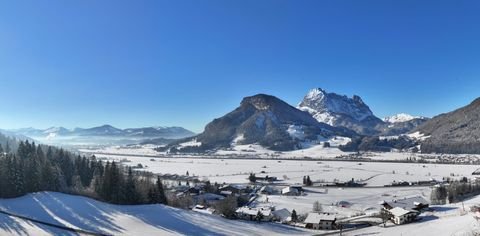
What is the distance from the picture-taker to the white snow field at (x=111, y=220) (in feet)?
158

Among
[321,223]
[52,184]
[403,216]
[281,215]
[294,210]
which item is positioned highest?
[52,184]

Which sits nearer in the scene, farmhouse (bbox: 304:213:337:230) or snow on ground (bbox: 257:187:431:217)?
farmhouse (bbox: 304:213:337:230)

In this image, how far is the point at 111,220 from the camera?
5291 cm

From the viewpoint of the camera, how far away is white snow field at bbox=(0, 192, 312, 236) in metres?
48.2

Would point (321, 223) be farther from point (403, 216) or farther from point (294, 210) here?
point (294, 210)

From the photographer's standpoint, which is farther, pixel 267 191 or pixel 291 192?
pixel 267 191

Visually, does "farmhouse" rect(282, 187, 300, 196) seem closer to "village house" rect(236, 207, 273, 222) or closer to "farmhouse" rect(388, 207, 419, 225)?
"village house" rect(236, 207, 273, 222)

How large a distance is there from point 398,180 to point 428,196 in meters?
34.5

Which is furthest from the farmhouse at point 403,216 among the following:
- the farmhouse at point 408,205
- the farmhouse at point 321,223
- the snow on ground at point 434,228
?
the farmhouse at point 321,223

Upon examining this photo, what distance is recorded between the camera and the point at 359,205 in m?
86.7

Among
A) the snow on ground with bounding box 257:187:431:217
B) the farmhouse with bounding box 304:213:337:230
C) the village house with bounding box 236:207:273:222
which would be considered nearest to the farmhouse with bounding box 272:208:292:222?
the village house with bounding box 236:207:273:222

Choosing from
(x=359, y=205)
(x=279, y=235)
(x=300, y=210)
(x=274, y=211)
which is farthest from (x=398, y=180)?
(x=279, y=235)

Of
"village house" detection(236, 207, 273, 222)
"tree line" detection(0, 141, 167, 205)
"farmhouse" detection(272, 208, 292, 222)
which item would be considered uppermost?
"tree line" detection(0, 141, 167, 205)

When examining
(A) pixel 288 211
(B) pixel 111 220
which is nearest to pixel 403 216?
(A) pixel 288 211
